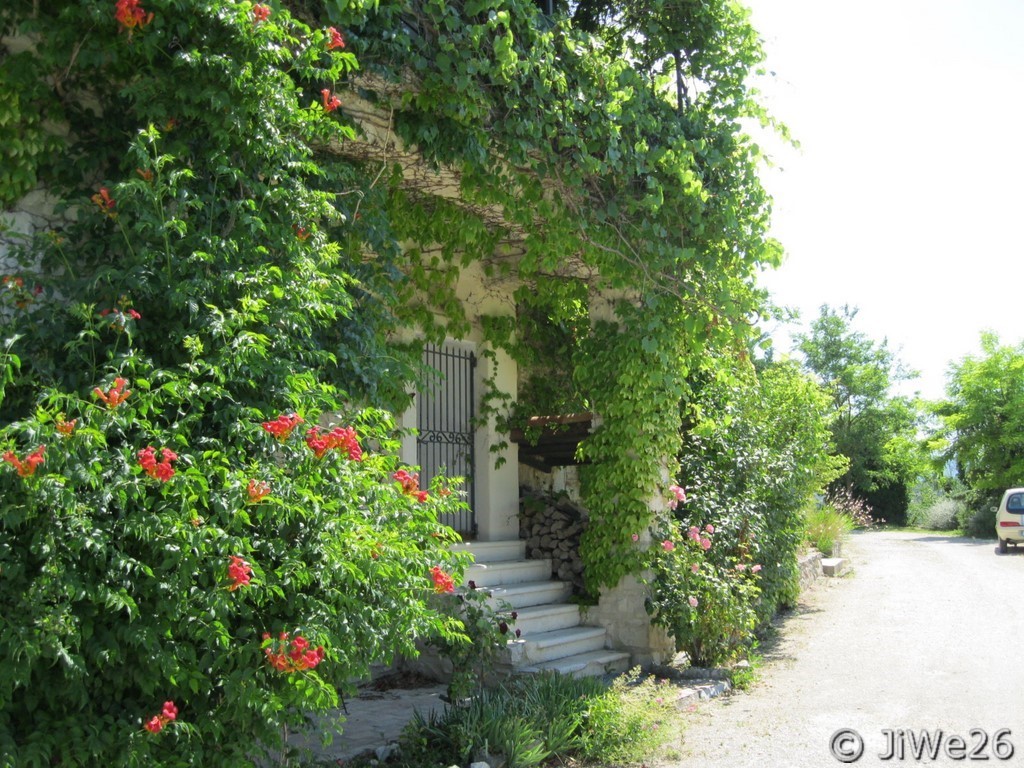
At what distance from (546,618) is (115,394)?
17.3ft

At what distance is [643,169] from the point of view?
6.32 metres

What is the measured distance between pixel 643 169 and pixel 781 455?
4.15 m

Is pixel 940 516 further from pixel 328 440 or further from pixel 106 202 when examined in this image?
pixel 106 202

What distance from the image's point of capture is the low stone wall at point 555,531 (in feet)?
27.8

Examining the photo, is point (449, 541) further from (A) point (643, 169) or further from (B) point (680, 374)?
(B) point (680, 374)

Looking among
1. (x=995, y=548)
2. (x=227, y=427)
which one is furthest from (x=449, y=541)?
(x=995, y=548)

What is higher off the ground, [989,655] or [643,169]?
[643,169]

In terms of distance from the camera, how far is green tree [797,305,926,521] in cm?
3306

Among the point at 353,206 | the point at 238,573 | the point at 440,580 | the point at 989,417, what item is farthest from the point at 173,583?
the point at 989,417

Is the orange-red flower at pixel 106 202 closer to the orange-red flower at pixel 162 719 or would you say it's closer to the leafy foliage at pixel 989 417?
the orange-red flower at pixel 162 719

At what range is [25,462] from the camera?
110 inches

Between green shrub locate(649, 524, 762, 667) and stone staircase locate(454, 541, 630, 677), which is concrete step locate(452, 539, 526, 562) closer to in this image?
stone staircase locate(454, 541, 630, 677)

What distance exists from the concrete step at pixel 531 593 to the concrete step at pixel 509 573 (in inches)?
3.5

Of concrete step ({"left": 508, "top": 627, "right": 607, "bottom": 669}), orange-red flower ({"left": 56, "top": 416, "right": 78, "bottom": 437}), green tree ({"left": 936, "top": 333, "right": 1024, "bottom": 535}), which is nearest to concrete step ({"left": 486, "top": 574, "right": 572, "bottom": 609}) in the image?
concrete step ({"left": 508, "top": 627, "right": 607, "bottom": 669})
